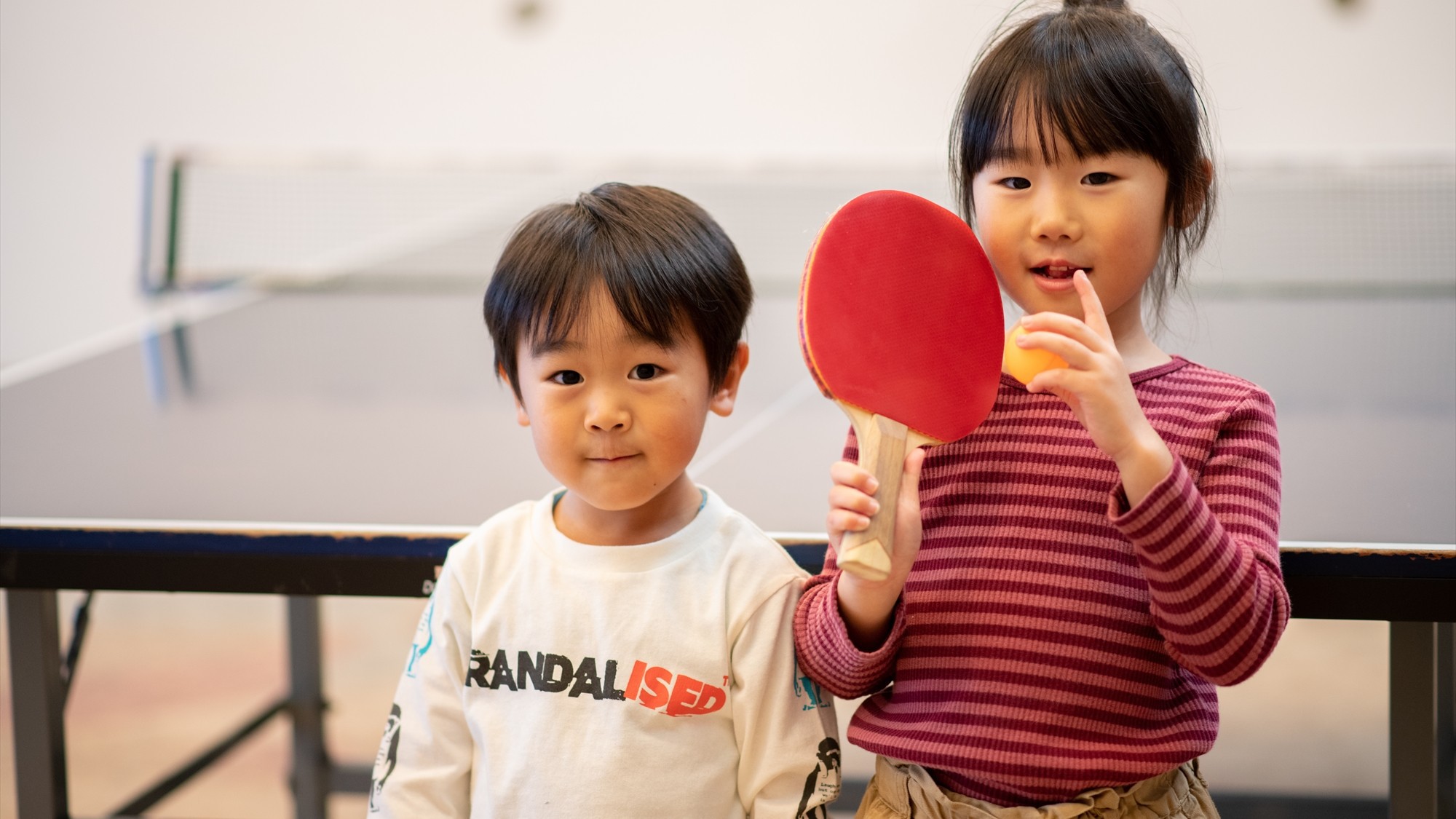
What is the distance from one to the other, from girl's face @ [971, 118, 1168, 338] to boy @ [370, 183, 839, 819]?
0.90 feet

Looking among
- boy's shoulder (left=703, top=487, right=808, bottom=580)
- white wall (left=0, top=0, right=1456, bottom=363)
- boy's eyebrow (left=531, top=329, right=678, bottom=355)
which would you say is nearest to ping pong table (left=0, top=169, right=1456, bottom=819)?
boy's shoulder (left=703, top=487, right=808, bottom=580)

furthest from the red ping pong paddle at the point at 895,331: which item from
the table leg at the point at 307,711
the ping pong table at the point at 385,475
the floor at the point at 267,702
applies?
the table leg at the point at 307,711

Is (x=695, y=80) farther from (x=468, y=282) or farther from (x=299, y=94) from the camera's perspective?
(x=468, y=282)

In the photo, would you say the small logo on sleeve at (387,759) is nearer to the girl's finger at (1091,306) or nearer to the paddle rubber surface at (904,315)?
the paddle rubber surface at (904,315)

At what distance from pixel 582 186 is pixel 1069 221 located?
13.6 feet

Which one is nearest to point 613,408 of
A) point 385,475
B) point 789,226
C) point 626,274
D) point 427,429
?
point 626,274

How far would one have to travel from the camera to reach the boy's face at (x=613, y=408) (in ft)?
3.96

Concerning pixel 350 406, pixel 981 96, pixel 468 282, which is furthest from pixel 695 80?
pixel 981 96

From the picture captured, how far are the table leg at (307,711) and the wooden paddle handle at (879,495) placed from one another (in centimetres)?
202

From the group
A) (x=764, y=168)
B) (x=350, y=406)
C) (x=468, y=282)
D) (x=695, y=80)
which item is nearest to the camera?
(x=350, y=406)

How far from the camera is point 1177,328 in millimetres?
2855

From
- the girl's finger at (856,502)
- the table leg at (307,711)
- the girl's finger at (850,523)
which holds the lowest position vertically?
the table leg at (307,711)

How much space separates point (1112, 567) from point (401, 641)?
3235mm

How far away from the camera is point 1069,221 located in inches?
45.4
